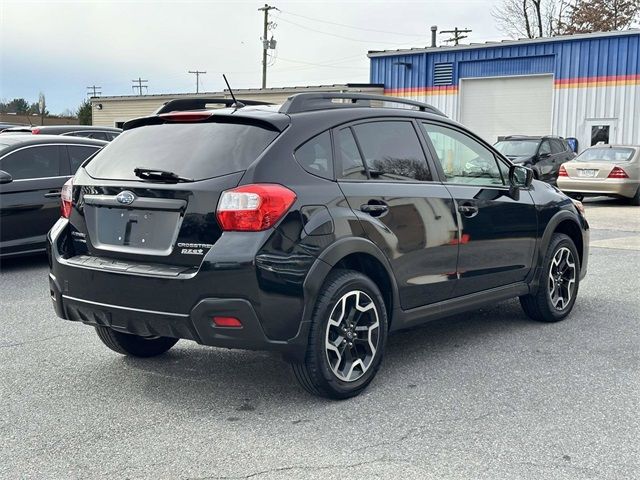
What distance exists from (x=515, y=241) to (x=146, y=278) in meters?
2.91

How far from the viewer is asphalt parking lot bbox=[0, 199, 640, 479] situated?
3.42 m

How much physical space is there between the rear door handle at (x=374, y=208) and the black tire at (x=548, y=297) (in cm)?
203

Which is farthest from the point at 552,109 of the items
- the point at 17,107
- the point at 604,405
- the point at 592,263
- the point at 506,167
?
the point at 17,107

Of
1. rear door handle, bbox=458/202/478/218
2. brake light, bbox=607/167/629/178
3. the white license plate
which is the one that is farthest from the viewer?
the white license plate

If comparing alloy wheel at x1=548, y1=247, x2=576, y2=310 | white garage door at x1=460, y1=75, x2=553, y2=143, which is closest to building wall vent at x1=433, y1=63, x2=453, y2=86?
white garage door at x1=460, y1=75, x2=553, y2=143

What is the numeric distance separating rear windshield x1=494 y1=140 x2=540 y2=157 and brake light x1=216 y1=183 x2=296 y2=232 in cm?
1709

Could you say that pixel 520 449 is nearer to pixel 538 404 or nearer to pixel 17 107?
pixel 538 404

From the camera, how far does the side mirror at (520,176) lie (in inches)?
226

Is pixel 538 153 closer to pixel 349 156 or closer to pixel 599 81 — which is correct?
pixel 599 81

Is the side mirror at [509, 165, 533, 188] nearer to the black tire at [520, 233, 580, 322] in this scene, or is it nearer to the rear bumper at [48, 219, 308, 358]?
the black tire at [520, 233, 580, 322]

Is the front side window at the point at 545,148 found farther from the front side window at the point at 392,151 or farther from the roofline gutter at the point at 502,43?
the front side window at the point at 392,151

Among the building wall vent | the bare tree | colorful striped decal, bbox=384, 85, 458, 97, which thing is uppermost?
the bare tree

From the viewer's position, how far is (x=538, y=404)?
419 centimetres

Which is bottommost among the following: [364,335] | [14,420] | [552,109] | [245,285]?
[14,420]
